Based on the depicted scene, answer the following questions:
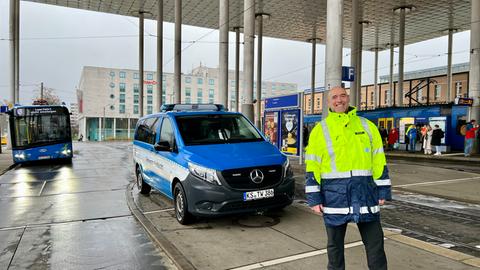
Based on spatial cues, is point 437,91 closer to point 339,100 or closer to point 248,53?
point 248,53

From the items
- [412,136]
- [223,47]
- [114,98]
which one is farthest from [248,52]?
[114,98]

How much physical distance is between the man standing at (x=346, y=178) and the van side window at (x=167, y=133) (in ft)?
13.5

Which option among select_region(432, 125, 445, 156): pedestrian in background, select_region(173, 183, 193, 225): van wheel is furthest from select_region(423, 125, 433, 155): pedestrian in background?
select_region(173, 183, 193, 225): van wheel

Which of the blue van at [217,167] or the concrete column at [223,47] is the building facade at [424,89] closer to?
the concrete column at [223,47]

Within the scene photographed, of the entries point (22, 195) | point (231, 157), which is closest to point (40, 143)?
point (22, 195)

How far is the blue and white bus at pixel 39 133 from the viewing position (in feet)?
56.8

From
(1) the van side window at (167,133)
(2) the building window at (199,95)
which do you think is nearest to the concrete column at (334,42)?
(1) the van side window at (167,133)

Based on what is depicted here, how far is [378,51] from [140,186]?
2226 inches

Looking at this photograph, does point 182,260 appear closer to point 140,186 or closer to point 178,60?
point 140,186

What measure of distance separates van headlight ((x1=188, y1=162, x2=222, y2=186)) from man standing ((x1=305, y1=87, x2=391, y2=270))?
2.70m

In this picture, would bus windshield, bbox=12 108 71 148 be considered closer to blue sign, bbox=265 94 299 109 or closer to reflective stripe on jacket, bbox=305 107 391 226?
blue sign, bbox=265 94 299 109

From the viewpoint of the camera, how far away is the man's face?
316 cm

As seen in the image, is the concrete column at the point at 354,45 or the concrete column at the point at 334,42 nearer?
the concrete column at the point at 334,42

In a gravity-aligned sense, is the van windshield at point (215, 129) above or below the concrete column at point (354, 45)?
below
